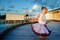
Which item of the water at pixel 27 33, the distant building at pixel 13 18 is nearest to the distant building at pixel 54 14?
the water at pixel 27 33

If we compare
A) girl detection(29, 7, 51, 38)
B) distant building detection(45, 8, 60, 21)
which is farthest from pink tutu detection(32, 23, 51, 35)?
distant building detection(45, 8, 60, 21)

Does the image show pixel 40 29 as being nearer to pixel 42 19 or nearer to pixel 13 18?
pixel 42 19

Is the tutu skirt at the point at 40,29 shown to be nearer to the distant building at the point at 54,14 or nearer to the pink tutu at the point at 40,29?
the pink tutu at the point at 40,29

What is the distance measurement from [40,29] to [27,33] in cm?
12

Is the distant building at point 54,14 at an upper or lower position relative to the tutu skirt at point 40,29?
upper

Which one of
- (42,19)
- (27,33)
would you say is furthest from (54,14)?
(27,33)

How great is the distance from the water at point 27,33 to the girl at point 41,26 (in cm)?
3

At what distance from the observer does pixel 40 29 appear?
49.9 inches

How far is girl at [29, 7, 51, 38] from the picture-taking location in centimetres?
127

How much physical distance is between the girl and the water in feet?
0.11

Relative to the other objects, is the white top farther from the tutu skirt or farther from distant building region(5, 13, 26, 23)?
distant building region(5, 13, 26, 23)

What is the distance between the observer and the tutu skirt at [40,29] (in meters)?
1.27

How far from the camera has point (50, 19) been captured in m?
1.31

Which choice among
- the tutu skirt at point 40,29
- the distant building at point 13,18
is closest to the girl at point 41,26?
the tutu skirt at point 40,29
